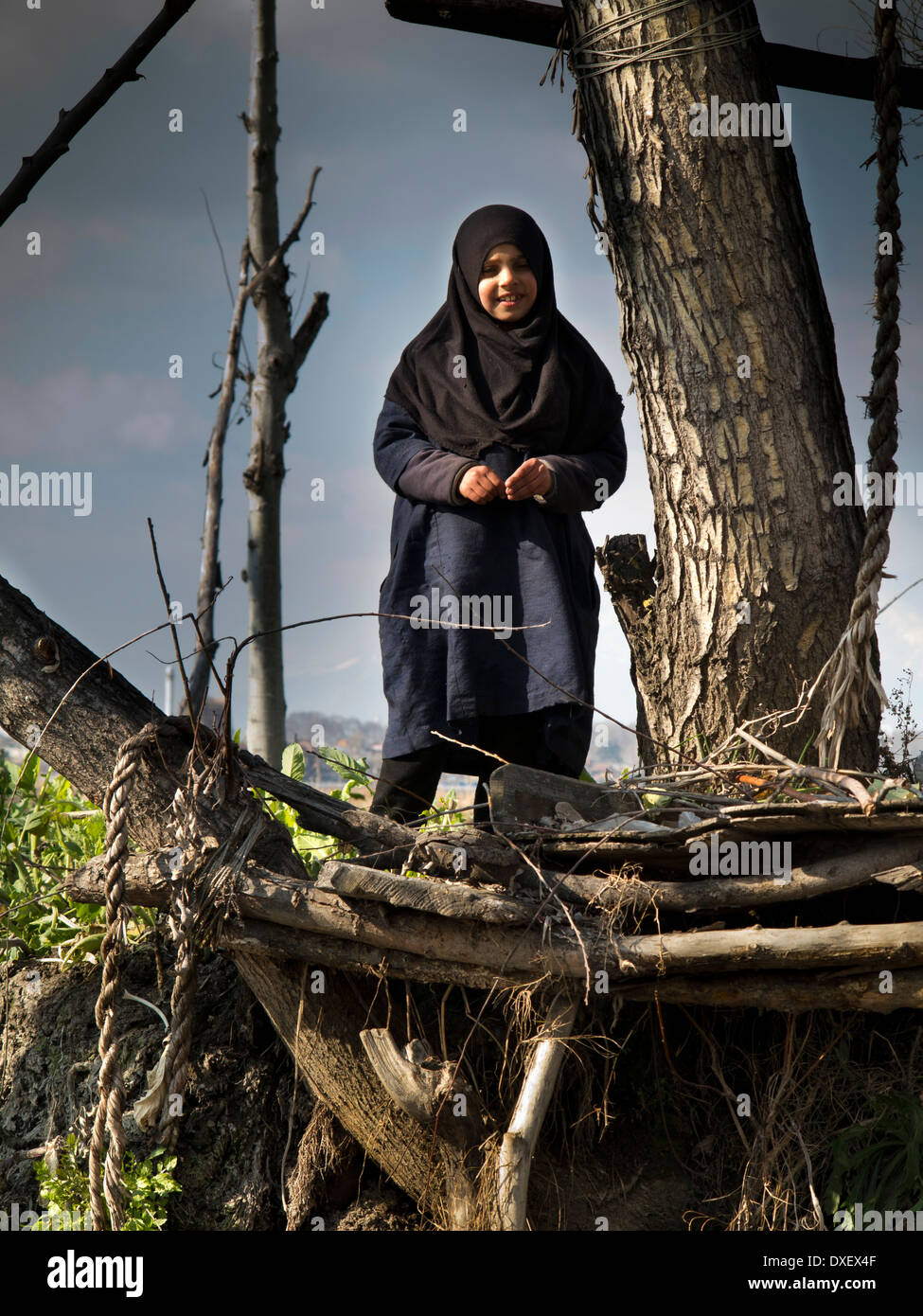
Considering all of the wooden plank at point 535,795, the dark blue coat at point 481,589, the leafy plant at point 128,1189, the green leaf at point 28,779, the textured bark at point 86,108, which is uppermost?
the textured bark at point 86,108

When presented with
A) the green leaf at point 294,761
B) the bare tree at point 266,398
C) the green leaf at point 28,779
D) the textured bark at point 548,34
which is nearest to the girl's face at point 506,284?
the textured bark at point 548,34

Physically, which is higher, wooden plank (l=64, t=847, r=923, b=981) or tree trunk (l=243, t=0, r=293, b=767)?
tree trunk (l=243, t=0, r=293, b=767)

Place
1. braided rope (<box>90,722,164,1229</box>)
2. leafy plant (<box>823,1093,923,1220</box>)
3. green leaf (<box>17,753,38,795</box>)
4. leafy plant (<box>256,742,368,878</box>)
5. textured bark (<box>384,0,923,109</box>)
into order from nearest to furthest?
braided rope (<box>90,722,164,1229</box>), leafy plant (<box>823,1093,923,1220</box>), textured bark (<box>384,0,923,109</box>), leafy plant (<box>256,742,368,878</box>), green leaf (<box>17,753,38,795</box>)

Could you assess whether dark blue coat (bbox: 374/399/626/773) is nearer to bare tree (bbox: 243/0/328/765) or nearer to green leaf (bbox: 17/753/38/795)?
green leaf (bbox: 17/753/38/795)

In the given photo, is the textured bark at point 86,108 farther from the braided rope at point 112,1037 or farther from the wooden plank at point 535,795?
the wooden plank at point 535,795

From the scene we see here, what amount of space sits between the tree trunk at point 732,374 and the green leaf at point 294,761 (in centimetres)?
149

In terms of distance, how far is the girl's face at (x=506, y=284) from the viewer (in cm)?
289

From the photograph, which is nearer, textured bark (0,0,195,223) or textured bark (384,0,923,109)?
textured bark (0,0,195,223)

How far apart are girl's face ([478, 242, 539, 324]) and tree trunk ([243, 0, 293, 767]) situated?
6.50ft

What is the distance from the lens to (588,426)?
3021 mm

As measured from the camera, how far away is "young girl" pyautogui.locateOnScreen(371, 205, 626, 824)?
9.34 ft

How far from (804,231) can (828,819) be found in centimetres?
190

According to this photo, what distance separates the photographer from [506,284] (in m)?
2.90

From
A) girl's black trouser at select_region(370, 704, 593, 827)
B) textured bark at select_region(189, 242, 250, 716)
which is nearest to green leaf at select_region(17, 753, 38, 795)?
textured bark at select_region(189, 242, 250, 716)
